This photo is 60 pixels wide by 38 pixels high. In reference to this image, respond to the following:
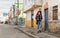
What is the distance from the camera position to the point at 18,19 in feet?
220

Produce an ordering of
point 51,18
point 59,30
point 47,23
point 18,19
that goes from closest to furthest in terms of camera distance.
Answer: point 59,30 → point 51,18 → point 47,23 → point 18,19

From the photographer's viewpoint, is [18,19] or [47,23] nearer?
[47,23]

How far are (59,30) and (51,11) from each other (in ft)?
10.9

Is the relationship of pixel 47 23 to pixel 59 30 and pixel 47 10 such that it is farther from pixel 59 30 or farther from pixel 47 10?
pixel 59 30

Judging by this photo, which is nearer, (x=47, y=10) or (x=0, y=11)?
(x=47, y=10)

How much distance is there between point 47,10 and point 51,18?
236 centimetres

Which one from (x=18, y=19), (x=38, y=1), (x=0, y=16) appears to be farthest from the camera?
(x=0, y=16)

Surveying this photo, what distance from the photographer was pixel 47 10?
24016 mm

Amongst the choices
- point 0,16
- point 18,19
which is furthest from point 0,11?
point 18,19

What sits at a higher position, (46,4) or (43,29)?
(46,4)

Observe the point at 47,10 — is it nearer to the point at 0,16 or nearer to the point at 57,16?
the point at 57,16

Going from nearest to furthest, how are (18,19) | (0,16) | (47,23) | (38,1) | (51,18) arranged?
(51,18), (47,23), (38,1), (18,19), (0,16)

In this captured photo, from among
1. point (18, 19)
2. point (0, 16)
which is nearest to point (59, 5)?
point (18, 19)

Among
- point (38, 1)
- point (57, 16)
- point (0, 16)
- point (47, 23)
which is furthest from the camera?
point (0, 16)
